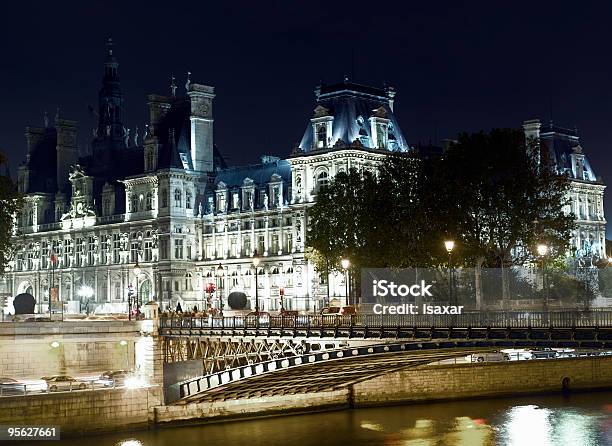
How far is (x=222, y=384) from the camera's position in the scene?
62781 millimetres

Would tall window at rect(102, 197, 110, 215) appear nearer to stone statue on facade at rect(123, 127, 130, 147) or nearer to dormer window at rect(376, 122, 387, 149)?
stone statue on facade at rect(123, 127, 130, 147)

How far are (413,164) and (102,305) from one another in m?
58.0

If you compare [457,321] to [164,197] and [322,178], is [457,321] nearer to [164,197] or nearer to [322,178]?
[322,178]

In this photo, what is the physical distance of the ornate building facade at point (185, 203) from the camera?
4373 inches

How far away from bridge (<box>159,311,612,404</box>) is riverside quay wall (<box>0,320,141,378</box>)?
351 centimetres

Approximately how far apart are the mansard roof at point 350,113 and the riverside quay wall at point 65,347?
38820 mm

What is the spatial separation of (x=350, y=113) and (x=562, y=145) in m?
32.6

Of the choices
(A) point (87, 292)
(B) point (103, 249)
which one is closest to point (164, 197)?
(B) point (103, 249)

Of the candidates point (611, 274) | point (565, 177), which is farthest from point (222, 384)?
point (565, 177)

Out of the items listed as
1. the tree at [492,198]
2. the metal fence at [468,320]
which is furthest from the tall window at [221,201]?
the metal fence at [468,320]

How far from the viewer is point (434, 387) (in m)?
77.1

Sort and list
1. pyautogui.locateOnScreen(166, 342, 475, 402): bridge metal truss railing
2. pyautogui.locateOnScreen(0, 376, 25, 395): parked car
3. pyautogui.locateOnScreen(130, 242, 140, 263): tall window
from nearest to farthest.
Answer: pyautogui.locateOnScreen(166, 342, 475, 402): bridge metal truss railing
pyautogui.locateOnScreen(0, 376, 25, 395): parked car
pyautogui.locateOnScreen(130, 242, 140, 263): tall window

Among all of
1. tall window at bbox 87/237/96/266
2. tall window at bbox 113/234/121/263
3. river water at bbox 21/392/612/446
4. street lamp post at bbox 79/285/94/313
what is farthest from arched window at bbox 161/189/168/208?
river water at bbox 21/392/612/446

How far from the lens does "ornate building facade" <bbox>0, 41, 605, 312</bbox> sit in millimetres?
111062
